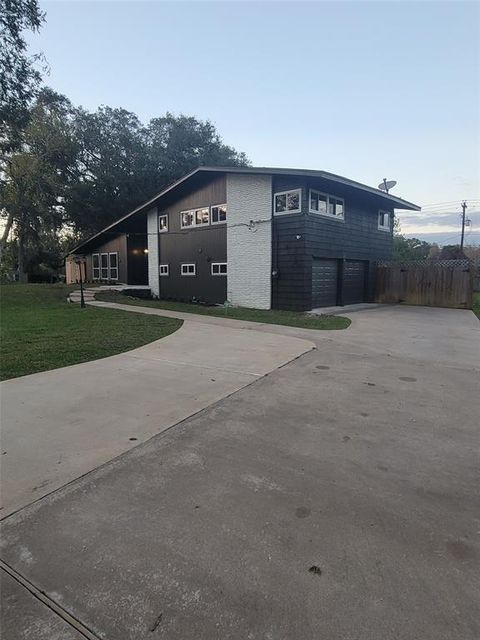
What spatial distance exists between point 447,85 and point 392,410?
13251mm

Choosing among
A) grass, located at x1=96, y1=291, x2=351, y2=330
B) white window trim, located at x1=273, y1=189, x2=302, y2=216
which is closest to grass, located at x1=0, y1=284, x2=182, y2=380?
grass, located at x1=96, y1=291, x2=351, y2=330

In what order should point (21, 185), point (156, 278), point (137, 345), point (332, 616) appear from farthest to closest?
point (21, 185)
point (156, 278)
point (137, 345)
point (332, 616)

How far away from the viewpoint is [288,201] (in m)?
13.4

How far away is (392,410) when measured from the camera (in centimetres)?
399

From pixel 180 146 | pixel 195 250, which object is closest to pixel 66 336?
pixel 195 250

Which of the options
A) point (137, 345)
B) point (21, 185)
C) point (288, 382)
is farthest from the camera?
point (21, 185)

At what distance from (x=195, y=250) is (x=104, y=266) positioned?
1014cm

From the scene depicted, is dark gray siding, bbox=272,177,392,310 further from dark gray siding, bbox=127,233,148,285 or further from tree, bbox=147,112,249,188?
tree, bbox=147,112,249,188

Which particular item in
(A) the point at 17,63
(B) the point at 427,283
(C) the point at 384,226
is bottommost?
(B) the point at 427,283

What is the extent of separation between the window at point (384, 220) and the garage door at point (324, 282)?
4.59 m

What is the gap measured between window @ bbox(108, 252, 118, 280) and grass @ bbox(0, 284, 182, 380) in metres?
9.89

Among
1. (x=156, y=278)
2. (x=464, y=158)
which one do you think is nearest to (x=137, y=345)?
(x=156, y=278)

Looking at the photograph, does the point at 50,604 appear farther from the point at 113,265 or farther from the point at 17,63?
the point at 113,265

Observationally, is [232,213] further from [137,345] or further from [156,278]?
[137,345]
